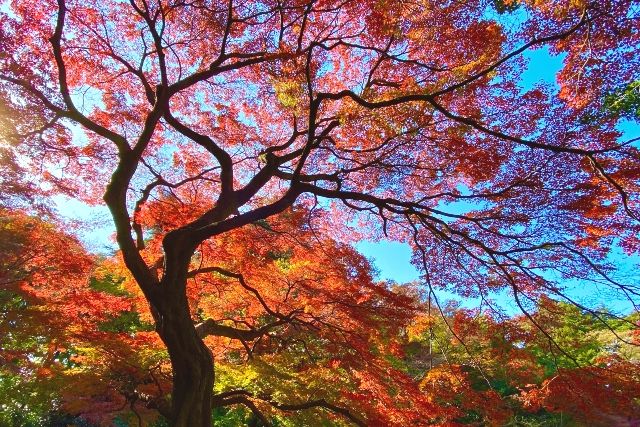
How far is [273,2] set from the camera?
520 centimetres

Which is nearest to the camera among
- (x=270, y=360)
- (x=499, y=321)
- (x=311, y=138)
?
(x=311, y=138)

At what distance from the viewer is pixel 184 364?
4223 millimetres

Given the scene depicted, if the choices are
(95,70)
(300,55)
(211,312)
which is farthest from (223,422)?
(300,55)

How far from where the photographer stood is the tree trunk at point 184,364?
414cm

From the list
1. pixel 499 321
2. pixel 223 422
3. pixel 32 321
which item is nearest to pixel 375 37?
pixel 499 321

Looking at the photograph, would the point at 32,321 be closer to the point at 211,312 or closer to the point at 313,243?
the point at 211,312

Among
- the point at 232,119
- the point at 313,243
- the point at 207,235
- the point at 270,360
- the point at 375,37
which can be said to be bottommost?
the point at 270,360

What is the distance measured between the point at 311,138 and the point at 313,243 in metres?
3.33

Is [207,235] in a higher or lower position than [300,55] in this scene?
lower

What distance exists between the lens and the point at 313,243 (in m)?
6.87

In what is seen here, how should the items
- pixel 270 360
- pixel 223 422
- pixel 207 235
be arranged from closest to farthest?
pixel 207 235 < pixel 270 360 < pixel 223 422

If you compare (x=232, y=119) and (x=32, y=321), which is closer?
(x=32, y=321)

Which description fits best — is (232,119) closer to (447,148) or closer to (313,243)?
(313,243)

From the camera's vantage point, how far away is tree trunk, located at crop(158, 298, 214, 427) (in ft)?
13.6
